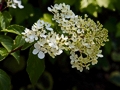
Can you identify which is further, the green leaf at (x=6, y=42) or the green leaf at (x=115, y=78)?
the green leaf at (x=115, y=78)

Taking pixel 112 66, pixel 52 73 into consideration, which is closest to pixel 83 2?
pixel 52 73

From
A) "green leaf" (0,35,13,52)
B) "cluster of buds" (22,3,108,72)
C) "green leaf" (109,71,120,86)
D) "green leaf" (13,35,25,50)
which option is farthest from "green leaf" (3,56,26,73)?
"cluster of buds" (22,3,108,72)

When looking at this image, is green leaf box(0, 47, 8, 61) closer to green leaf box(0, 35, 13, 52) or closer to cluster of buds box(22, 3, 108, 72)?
green leaf box(0, 35, 13, 52)

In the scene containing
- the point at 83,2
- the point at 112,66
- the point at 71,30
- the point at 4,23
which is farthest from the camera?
the point at 112,66

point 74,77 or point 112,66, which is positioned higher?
point 112,66

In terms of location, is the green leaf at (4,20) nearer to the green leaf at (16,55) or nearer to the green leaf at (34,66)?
the green leaf at (16,55)

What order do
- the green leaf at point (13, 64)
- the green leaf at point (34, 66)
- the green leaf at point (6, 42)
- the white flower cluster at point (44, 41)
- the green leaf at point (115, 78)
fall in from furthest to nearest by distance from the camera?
1. the green leaf at point (115, 78)
2. the green leaf at point (13, 64)
3. the green leaf at point (6, 42)
4. the green leaf at point (34, 66)
5. the white flower cluster at point (44, 41)

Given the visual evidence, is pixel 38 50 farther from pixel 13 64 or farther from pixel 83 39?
pixel 13 64

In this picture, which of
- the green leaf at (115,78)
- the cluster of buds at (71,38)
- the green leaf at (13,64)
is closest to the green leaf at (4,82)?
the cluster of buds at (71,38)

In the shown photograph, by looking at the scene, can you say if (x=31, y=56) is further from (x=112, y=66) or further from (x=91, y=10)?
(x=112, y=66)
